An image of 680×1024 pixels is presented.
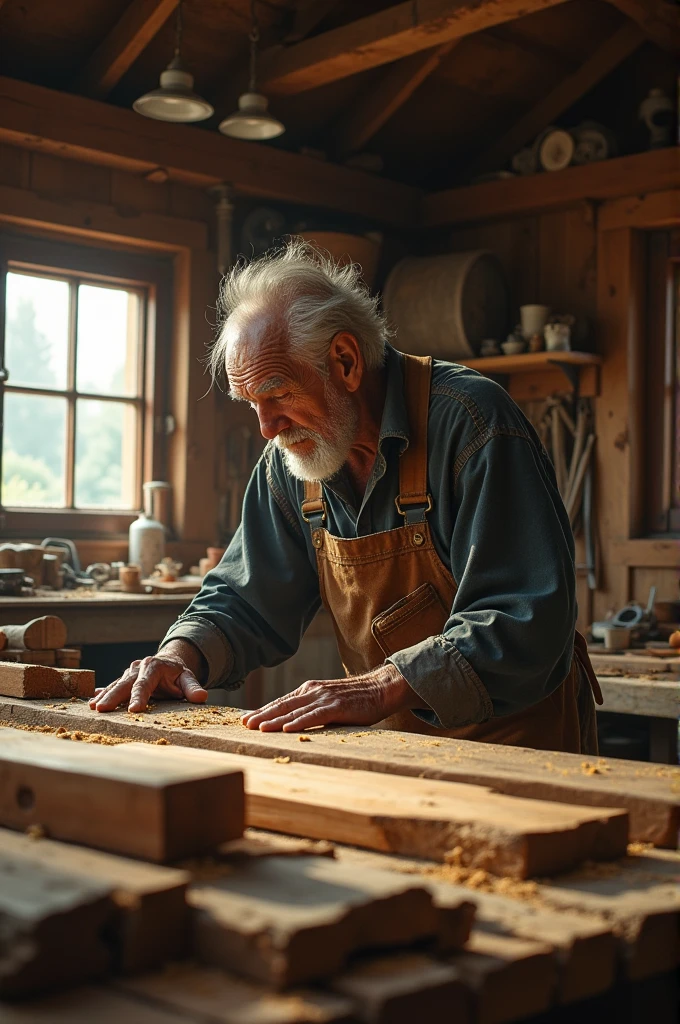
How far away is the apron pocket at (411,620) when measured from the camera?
260cm

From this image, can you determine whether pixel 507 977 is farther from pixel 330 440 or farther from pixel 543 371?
pixel 543 371

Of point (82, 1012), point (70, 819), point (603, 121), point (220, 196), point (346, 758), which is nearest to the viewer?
point (82, 1012)

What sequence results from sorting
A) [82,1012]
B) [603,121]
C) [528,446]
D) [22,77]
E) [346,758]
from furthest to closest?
[603,121] < [22,77] < [528,446] < [346,758] < [82,1012]

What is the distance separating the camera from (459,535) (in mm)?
2445

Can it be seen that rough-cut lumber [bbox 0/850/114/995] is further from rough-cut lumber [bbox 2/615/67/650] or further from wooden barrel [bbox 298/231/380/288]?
wooden barrel [bbox 298/231/380/288]

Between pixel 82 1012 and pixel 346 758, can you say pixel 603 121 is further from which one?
pixel 82 1012

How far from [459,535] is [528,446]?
235 millimetres

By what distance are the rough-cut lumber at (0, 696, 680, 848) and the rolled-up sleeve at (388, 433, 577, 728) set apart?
21cm

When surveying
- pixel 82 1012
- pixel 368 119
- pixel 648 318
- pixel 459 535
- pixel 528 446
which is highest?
pixel 368 119

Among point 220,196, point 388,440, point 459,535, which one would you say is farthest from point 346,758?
point 220,196

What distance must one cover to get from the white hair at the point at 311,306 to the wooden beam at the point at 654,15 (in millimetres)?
3143

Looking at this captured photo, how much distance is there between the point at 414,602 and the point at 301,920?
1688 mm

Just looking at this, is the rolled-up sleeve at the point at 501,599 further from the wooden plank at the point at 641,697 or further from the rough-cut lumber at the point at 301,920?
the wooden plank at the point at 641,697

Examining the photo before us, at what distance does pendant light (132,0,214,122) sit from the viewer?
4688mm
